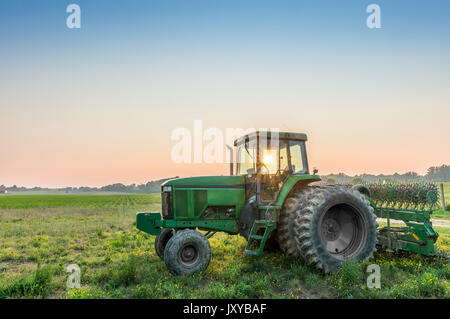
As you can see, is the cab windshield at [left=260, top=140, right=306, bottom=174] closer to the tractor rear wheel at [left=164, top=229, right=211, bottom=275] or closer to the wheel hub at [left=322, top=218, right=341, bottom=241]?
→ the wheel hub at [left=322, top=218, right=341, bottom=241]

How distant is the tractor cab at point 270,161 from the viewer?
7.30 meters

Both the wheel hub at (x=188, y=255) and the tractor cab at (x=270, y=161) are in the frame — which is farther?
the tractor cab at (x=270, y=161)

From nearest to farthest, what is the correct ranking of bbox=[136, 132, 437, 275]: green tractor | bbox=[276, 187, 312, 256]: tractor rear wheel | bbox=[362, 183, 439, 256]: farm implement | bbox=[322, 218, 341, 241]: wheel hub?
1. bbox=[136, 132, 437, 275]: green tractor
2. bbox=[276, 187, 312, 256]: tractor rear wheel
3. bbox=[362, 183, 439, 256]: farm implement
4. bbox=[322, 218, 341, 241]: wheel hub

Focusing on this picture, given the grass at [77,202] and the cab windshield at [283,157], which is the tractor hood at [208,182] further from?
the grass at [77,202]

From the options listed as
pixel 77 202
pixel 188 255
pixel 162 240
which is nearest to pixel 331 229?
pixel 188 255

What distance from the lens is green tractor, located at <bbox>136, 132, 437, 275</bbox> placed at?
6.28 metres

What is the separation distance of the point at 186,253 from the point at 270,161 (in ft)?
9.16

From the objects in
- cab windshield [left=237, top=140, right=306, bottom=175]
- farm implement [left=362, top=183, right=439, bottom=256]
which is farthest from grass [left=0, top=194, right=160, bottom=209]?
farm implement [left=362, top=183, right=439, bottom=256]

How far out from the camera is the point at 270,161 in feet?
24.3

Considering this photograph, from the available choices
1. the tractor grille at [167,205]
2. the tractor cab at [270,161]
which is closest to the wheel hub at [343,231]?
the tractor cab at [270,161]

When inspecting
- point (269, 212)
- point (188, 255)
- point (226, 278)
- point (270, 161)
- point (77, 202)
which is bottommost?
point (77, 202)

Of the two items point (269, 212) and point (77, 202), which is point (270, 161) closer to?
point (269, 212)
